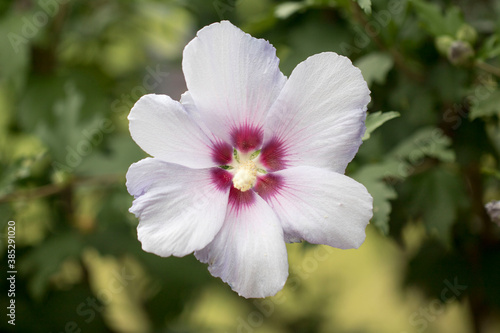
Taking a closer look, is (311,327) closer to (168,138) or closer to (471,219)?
(471,219)

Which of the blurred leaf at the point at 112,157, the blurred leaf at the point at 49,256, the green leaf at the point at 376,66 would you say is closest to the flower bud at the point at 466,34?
the green leaf at the point at 376,66

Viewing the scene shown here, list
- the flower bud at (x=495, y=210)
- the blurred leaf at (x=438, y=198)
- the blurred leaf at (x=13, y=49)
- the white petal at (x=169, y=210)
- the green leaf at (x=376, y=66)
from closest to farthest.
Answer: the white petal at (x=169, y=210) < the flower bud at (x=495, y=210) < the green leaf at (x=376, y=66) < the blurred leaf at (x=438, y=198) < the blurred leaf at (x=13, y=49)

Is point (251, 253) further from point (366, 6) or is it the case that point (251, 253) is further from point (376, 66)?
point (376, 66)

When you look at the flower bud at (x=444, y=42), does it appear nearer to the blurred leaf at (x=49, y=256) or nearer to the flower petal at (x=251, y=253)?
the flower petal at (x=251, y=253)

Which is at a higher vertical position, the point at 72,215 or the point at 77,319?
the point at 72,215

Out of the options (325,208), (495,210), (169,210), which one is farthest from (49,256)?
(495,210)

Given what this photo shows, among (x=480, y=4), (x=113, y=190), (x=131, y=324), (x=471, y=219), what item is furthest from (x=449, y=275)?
(x=131, y=324)

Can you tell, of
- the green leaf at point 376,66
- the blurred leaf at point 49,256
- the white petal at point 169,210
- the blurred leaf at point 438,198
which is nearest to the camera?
the white petal at point 169,210
